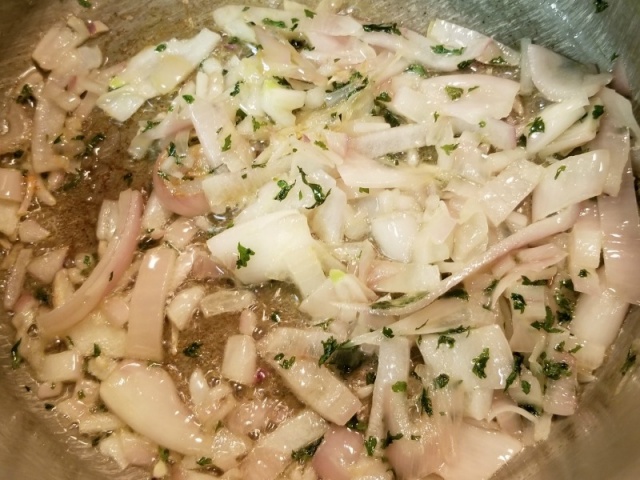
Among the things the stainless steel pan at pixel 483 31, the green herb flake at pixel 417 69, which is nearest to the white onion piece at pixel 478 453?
the stainless steel pan at pixel 483 31


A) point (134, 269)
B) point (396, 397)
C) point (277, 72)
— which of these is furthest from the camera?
point (277, 72)

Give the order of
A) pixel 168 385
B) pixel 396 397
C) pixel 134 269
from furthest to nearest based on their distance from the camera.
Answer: pixel 134 269, pixel 168 385, pixel 396 397

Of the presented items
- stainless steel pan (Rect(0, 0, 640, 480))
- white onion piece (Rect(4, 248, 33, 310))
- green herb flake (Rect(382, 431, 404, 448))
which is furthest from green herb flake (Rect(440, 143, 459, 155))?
white onion piece (Rect(4, 248, 33, 310))

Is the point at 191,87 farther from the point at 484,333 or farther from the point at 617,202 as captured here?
the point at 617,202

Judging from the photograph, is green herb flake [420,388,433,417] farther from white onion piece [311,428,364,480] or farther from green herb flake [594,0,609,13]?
green herb flake [594,0,609,13]

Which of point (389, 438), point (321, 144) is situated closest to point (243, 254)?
point (321, 144)

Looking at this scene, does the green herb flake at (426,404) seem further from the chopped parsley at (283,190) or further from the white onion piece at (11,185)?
the white onion piece at (11,185)

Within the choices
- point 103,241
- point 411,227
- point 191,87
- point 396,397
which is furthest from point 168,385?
point 191,87

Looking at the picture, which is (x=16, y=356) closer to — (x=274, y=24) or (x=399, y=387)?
(x=399, y=387)
